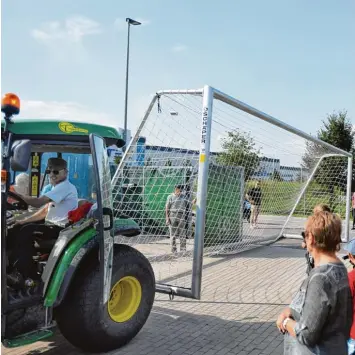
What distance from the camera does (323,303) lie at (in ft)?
6.91

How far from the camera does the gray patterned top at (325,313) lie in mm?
2121

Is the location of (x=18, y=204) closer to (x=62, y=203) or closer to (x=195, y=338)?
(x=62, y=203)

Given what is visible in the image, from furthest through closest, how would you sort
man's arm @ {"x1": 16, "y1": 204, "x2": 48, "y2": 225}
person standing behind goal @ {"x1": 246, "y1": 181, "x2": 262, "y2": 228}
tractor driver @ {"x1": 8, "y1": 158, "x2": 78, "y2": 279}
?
person standing behind goal @ {"x1": 246, "y1": 181, "x2": 262, "y2": 228}
man's arm @ {"x1": 16, "y1": 204, "x2": 48, "y2": 225}
tractor driver @ {"x1": 8, "y1": 158, "x2": 78, "y2": 279}

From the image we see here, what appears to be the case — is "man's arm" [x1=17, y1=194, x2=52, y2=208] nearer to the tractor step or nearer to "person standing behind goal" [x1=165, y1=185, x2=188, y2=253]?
the tractor step

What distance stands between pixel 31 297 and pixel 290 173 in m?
8.18

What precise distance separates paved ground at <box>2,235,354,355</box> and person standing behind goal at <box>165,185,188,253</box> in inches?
34.7

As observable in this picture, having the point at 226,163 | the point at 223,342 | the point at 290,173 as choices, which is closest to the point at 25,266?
the point at 223,342

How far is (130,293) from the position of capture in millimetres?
4285

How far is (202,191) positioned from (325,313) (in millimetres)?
3216

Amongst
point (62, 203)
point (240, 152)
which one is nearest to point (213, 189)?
point (240, 152)

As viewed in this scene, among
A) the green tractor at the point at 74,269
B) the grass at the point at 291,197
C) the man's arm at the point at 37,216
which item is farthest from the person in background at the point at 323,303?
the grass at the point at 291,197

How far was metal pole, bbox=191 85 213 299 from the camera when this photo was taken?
17.1 ft

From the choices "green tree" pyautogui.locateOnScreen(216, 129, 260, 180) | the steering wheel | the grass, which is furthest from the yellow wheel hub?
the grass

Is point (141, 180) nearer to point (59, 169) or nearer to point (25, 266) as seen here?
point (59, 169)
